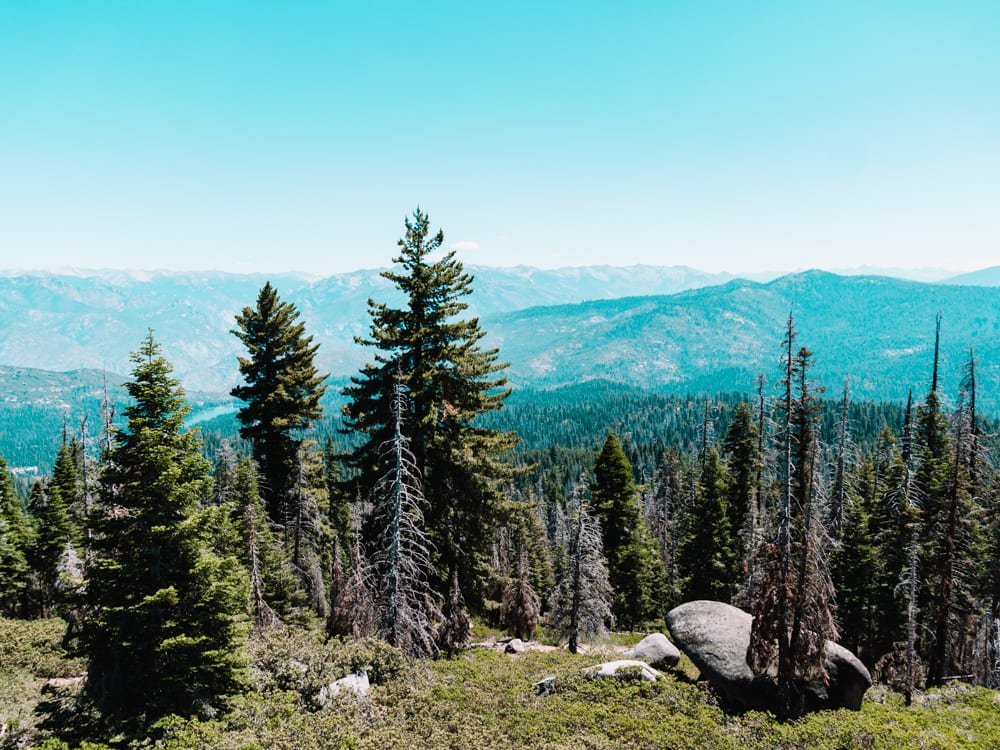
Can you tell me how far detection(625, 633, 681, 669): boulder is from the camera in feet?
79.4

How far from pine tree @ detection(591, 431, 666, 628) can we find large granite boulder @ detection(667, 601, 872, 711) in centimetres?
1896

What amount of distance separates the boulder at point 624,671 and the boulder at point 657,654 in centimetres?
458

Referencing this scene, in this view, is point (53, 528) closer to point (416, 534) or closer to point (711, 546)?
point (416, 534)

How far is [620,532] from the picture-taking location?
41750 millimetres

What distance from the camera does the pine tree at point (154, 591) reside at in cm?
1474

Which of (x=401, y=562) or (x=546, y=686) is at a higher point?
(x=401, y=562)

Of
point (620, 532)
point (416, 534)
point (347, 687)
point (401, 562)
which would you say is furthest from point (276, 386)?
point (620, 532)

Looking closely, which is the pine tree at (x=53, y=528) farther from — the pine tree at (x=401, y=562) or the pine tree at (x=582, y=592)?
the pine tree at (x=582, y=592)

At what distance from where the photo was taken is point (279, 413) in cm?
2877

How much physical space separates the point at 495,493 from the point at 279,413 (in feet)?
46.8

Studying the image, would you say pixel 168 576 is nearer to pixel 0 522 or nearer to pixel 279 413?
pixel 279 413

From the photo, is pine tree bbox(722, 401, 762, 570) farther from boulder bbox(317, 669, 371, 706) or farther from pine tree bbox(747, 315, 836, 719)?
boulder bbox(317, 669, 371, 706)

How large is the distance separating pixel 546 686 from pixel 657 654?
8489mm

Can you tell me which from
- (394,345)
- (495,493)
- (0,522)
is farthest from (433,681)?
(0,522)
